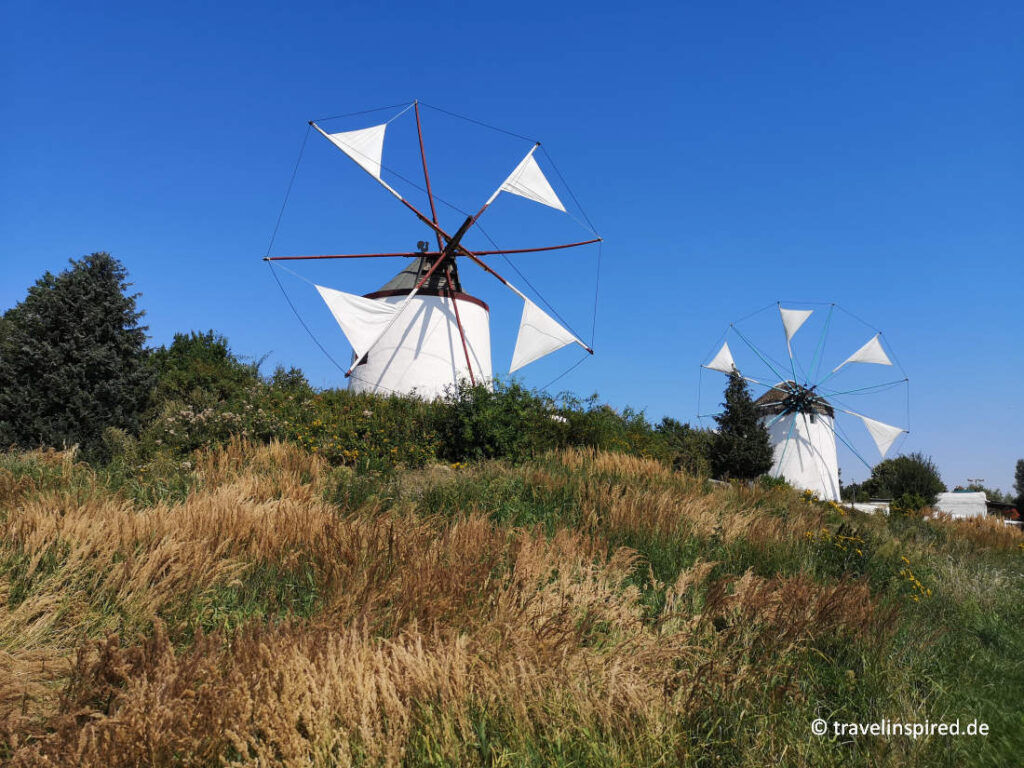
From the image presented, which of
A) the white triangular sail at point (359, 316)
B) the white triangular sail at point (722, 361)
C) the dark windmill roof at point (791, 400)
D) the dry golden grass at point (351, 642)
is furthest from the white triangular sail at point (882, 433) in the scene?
the dry golden grass at point (351, 642)

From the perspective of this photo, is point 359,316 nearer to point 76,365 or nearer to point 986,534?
point 76,365

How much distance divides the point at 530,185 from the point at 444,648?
77.5ft

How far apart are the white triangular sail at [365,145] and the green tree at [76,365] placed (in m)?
9.73

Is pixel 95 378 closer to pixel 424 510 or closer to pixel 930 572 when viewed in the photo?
pixel 424 510

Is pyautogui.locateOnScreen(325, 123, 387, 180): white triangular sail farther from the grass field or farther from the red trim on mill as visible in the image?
the grass field

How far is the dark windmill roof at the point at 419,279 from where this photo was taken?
929 inches

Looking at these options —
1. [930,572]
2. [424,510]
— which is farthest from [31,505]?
[930,572]

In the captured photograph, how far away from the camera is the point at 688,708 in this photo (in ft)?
9.78

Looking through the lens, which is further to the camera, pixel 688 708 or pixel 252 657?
pixel 688 708

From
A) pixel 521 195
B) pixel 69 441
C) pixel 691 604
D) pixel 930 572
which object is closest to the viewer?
pixel 691 604

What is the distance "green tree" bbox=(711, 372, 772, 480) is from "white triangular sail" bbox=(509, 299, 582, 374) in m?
12.8

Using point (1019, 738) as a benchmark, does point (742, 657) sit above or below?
above

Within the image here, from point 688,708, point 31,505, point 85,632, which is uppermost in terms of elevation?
point 31,505

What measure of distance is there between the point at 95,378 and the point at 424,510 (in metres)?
13.3
